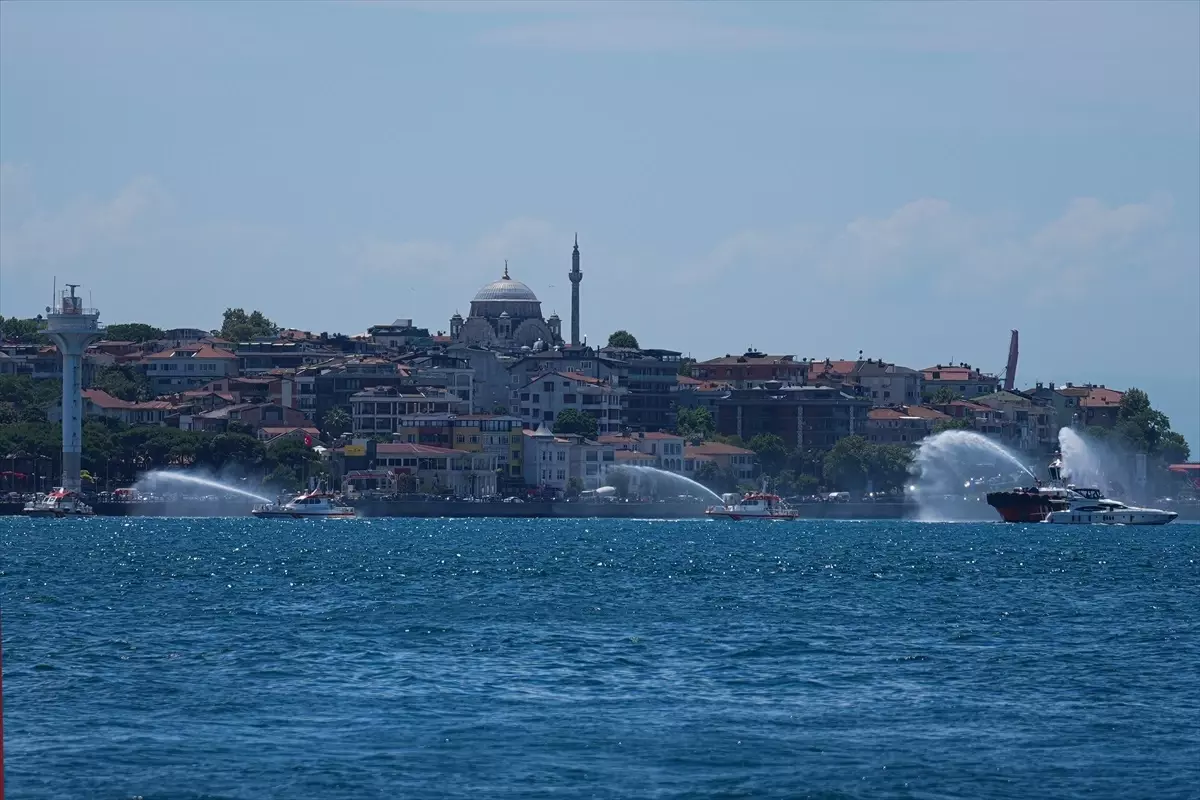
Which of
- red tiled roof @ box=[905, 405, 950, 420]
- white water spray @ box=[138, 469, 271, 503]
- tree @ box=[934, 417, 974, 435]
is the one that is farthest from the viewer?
red tiled roof @ box=[905, 405, 950, 420]

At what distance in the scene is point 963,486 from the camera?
167375mm

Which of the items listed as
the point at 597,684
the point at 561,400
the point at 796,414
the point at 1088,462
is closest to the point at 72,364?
the point at 561,400

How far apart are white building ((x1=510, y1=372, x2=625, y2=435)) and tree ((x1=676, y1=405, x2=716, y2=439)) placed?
7.45 m

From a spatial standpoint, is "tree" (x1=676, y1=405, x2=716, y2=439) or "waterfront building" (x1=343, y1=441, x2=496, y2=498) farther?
"tree" (x1=676, y1=405, x2=716, y2=439)

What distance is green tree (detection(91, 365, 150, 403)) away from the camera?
174m

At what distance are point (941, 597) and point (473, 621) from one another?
1508cm

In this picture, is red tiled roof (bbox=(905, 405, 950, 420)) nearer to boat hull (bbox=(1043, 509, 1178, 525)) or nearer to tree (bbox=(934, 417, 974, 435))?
tree (bbox=(934, 417, 974, 435))

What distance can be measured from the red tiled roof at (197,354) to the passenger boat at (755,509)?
5696 centimetres

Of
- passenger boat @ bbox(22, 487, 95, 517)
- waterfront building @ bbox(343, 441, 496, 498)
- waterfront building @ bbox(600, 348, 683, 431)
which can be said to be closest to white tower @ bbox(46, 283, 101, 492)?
passenger boat @ bbox(22, 487, 95, 517)

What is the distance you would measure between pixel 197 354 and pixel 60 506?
178ft

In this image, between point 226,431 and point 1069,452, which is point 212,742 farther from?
point 1069,452

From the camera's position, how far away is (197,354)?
186 m

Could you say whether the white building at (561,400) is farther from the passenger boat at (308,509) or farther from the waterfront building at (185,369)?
the passenger boat at (308,509)

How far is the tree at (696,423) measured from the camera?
7067 inches
